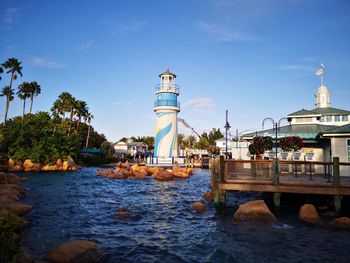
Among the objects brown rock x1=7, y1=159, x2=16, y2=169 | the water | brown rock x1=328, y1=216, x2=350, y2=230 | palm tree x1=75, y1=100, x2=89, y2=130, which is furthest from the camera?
palm tree x1=75, y1=100, x2=89, y2=130

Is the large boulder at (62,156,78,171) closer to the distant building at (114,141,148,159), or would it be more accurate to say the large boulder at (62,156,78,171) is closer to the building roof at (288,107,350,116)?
the distant building at (114,141,148,159)

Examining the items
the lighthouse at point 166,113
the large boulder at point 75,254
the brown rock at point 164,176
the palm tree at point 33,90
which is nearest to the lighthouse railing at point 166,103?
the lighthouse at point 166,113

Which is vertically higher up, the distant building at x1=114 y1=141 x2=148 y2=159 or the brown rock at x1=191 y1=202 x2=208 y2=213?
the distant building at x1=114 y1=141 x2=148 y2=159

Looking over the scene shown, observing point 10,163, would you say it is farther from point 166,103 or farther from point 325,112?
point 325,112

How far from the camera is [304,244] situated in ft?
37.9

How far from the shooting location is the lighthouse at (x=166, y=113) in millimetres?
50344

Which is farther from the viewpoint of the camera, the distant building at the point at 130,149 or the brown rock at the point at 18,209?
the distant building at the point at 130,149

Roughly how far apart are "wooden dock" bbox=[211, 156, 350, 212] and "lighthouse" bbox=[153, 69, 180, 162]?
32158mm

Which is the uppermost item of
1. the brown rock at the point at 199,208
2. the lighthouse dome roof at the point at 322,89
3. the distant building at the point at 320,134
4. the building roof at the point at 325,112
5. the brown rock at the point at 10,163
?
the lighthouse dome roof at the point at 322,89

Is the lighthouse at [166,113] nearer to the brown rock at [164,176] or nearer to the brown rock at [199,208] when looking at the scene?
the brown rock at [164,176]

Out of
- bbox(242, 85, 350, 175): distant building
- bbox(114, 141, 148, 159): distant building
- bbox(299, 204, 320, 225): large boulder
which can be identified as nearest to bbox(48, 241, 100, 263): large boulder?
bbox(299, 204, 320, 225): large boulder

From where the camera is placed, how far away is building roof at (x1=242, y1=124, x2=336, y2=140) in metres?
24.0

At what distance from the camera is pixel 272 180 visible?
16203mm

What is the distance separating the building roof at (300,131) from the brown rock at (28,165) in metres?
38.1
